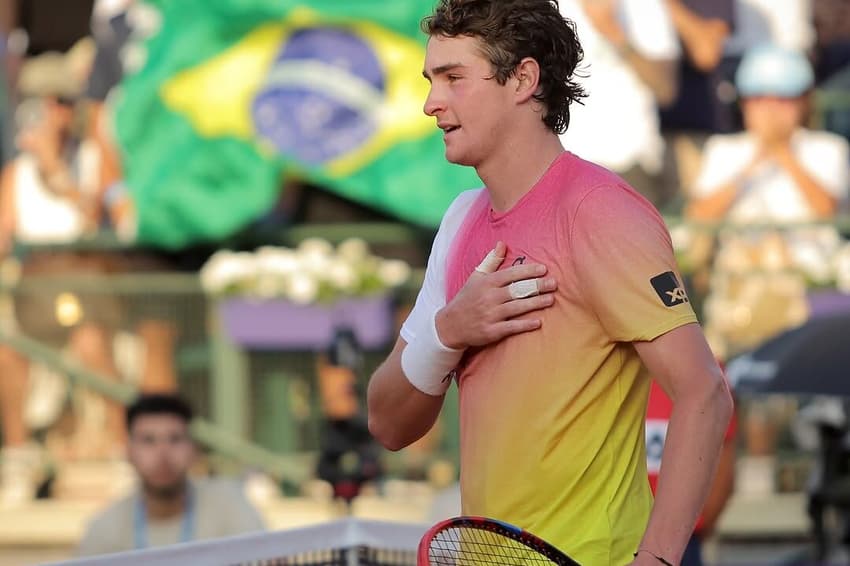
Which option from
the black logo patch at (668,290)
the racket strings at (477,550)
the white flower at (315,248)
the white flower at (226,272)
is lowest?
the racket strings at (477,550)

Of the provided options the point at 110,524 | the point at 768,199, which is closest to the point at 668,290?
the point at 110,524

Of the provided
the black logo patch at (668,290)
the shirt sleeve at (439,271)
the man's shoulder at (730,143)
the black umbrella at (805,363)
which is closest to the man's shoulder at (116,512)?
the black umbrella at (805,363)

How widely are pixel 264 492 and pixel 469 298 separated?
8.82 m

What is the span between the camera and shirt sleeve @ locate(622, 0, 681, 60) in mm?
12117

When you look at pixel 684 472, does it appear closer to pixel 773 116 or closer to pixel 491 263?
pixel 491 263

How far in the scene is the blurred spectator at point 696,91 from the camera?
12.5 metres

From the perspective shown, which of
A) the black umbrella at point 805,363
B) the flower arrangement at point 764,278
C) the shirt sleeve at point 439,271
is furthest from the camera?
the flower arrangement at point 764,278

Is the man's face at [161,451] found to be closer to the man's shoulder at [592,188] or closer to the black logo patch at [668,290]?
the man's shoulder at [592,188]

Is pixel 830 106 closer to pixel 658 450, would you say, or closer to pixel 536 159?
pixel 658 450

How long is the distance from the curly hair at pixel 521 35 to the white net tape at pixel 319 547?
119 centimetres

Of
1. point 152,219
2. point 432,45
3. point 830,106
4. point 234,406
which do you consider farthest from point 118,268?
point 432,45

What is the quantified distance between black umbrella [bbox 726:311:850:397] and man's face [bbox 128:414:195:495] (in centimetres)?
275

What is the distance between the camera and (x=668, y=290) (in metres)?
2.80

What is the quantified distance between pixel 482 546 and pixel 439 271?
1.92 feet
